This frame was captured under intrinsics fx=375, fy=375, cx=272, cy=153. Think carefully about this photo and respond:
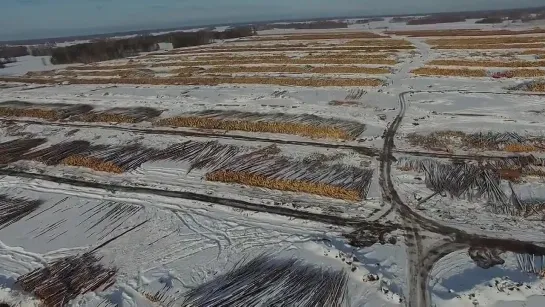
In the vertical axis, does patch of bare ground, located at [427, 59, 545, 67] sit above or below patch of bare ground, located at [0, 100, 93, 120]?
above

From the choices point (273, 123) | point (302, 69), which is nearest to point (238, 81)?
point (302, 69)

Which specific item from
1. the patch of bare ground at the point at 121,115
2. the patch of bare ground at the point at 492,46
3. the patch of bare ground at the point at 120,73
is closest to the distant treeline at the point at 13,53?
the patch of bare ground at the point at 120,73

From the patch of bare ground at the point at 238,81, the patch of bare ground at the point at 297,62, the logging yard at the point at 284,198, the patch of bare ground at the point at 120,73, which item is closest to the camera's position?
the logging yard at the point at 284,198

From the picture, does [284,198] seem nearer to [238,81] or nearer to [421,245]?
[421,245]

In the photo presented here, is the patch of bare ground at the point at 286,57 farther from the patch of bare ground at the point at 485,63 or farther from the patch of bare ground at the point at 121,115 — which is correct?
the patch of bare ground at the point at 121,115

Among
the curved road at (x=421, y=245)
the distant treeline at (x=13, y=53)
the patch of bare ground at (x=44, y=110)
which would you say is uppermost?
the distant treeline at (x=13, y=53)

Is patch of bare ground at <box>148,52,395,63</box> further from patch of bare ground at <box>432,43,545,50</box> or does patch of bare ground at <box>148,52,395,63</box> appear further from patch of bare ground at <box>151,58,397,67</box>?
patch of bare ground at <box>432,43,545,50</box>

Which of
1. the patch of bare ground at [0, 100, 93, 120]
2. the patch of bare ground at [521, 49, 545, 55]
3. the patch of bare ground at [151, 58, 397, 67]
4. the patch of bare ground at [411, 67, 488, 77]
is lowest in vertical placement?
the patch of bare ground at [0, 100, 93, 120]

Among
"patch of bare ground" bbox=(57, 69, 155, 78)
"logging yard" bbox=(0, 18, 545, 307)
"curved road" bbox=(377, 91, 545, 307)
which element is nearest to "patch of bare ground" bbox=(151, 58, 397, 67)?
"patch of bare ground" bbox=(57, 69, 155, 78)

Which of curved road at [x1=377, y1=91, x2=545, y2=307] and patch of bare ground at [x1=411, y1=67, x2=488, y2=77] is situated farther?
patch of bare ground at [x1=411, y1=67, x2=488, y2=77]
